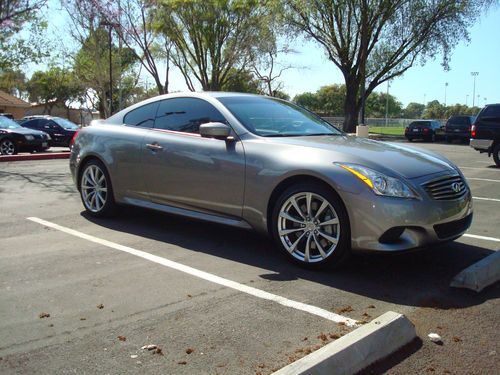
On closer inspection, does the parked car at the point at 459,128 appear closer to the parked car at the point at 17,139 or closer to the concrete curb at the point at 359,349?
the parked car at the point at 17,139

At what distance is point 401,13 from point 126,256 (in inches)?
1379

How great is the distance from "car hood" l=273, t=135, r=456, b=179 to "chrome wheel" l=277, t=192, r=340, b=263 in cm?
43

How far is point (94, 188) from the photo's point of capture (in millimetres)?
6523

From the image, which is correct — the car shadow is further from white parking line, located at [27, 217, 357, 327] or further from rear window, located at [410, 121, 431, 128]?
rear window, located at [410, 121, 431, 128]

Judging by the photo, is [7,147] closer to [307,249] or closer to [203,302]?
[307,249]

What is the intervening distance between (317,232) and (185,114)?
213 centimetres

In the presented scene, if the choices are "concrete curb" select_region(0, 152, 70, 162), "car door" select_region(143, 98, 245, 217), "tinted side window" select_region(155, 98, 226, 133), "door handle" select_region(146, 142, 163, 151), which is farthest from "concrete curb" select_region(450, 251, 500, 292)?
"concrete curb" select_region(0, 152, 70, 162)

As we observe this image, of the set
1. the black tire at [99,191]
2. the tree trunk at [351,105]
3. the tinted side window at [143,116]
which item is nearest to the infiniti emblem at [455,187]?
the tinted side window at [143,116]

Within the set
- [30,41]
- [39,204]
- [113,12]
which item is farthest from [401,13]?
[39,204]

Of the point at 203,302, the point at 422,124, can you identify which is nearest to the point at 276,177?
the point at 203,302

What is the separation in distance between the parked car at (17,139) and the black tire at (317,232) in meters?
14.4

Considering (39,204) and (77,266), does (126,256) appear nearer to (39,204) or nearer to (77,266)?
(77,266)

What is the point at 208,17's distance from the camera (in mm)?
40188

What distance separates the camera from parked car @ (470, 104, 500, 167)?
1448 cm
